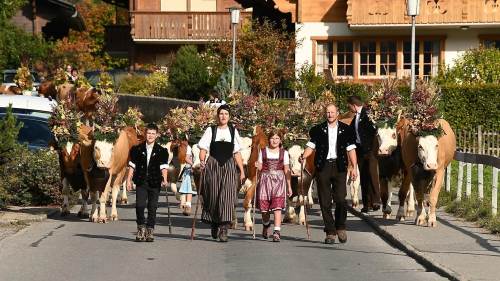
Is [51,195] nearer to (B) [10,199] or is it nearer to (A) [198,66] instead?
(B) [10,199]

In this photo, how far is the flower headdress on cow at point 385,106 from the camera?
18.2 m

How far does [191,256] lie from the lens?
1404 centimetres

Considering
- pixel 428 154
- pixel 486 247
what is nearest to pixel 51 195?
pixel 428 154

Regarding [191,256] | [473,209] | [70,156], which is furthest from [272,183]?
[70,156]

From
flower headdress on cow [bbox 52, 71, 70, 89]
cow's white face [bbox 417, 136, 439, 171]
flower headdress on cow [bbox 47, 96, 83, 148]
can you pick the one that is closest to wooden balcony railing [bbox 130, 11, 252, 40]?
flower headdress on cow [bbox 52, 71, 70, 89]

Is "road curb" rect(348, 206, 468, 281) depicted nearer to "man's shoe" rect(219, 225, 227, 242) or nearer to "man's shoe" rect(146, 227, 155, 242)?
"man's shoe" rect(219, 225, 227, 242)

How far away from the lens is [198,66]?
46.5 meters

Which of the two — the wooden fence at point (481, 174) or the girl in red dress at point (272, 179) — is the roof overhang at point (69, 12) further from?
the girl in red dress at point (272, 179)

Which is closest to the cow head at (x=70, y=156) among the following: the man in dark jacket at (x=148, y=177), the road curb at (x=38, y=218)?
the road curb at (x=38, y=218)

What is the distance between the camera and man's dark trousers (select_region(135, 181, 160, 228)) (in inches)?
613

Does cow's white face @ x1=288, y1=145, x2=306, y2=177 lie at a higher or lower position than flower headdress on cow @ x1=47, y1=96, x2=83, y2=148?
lower

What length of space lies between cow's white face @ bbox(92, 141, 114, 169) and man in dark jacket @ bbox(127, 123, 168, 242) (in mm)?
2478

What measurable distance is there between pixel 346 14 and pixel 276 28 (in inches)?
204

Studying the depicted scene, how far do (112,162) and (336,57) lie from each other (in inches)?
1160
